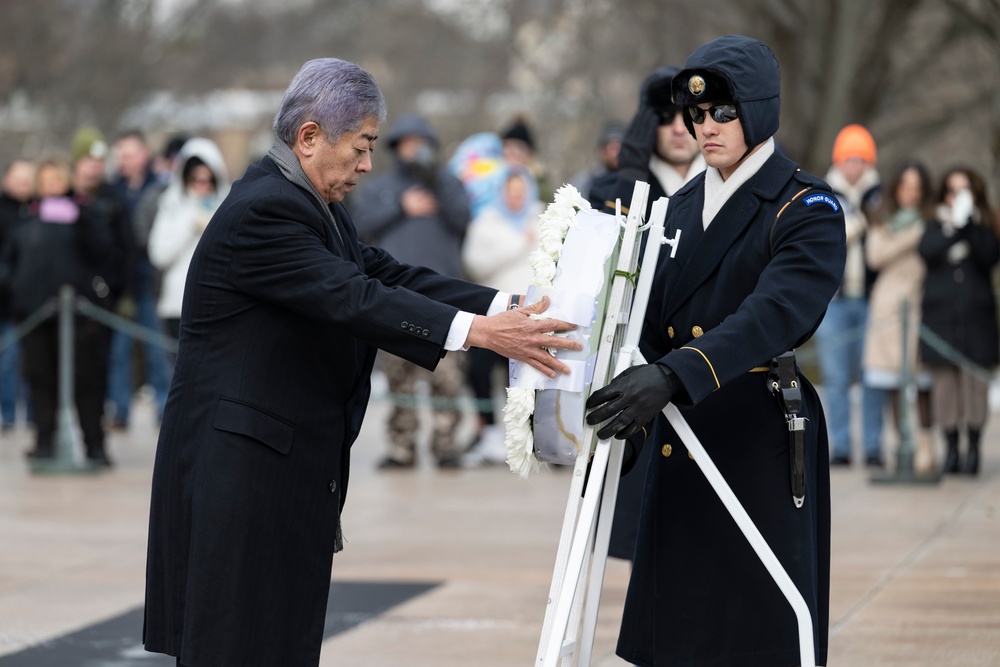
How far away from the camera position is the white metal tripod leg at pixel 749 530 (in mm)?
3838

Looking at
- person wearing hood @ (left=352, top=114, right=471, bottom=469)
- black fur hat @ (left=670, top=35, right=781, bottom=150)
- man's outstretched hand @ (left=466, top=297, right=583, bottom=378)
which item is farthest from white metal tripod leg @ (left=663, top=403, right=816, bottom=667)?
person wearing hood @ (left=352, top=114, right=471, bottom=469)

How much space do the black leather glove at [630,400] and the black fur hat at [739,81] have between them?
70cm

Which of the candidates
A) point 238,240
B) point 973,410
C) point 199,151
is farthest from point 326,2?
point 238,240

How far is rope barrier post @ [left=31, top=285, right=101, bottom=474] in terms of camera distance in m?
10.9

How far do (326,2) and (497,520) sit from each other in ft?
97.1

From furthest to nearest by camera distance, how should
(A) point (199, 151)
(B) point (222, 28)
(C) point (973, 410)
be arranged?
(B) point (222, 28), (A) point (199, 151), (C) point (973, 410)

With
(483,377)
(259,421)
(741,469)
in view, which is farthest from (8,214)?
(741,469)

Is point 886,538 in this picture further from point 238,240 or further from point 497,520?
point 238,240

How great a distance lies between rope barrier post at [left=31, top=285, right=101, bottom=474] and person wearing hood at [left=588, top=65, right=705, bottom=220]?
580 cm

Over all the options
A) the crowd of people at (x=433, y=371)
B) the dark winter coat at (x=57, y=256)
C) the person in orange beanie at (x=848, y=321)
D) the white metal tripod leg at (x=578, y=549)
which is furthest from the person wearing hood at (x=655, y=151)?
the dark winter coat at (x=57, y=256)

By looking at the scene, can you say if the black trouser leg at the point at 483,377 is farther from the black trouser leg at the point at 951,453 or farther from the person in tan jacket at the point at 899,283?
the black trouser leg at the point at 951,453

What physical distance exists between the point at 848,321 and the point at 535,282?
25.5 ft

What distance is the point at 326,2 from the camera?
122 ft

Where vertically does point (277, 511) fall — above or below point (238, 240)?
below
